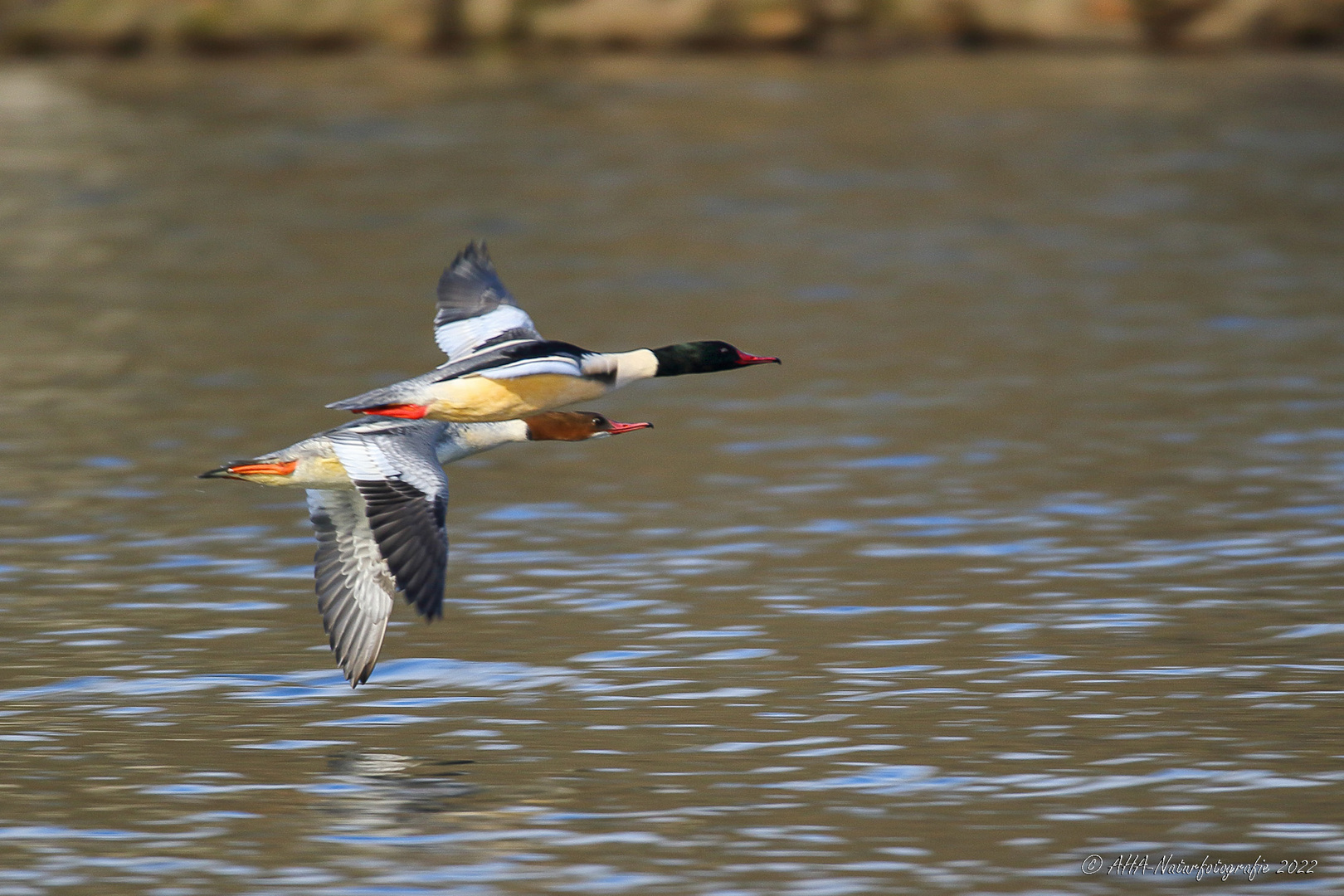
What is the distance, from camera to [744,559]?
14.6 m

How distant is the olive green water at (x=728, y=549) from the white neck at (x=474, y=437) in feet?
3.27

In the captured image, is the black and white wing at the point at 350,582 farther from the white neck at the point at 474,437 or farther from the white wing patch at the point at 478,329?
the white wing patch at the point at 478,329

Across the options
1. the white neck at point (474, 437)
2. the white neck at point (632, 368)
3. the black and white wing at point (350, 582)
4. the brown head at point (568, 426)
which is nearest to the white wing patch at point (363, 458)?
the black and white wing at point (350, 582)

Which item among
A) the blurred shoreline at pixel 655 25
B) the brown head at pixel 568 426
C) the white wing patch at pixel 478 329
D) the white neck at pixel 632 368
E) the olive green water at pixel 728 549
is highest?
the blurred shoreline at pixel 655 25

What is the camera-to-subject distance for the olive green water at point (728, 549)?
968cm

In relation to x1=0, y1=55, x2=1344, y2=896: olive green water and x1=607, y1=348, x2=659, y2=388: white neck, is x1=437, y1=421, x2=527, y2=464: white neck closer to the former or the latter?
x1=607, y1=348, x2=659, y2=388: white neck

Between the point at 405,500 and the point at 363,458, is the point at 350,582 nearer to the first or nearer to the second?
the point at 363,458

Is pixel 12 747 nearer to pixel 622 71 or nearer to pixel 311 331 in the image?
pixel 311 331

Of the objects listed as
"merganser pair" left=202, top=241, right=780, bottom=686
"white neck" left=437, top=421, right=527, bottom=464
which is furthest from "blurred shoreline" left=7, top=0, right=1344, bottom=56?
"merganser pair" left=202, top=241, right=780, bottom=686

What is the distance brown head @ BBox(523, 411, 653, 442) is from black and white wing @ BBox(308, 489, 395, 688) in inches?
52.1

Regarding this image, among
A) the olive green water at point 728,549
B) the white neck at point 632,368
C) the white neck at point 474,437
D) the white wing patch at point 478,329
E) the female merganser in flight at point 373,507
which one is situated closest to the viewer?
the olive green water at point 728,549

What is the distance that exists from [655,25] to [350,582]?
131 ft

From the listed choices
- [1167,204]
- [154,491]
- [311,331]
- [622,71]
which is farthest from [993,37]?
[154,491]

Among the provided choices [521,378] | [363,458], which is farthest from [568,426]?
[363,458]
